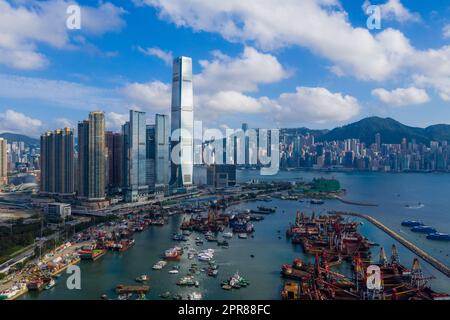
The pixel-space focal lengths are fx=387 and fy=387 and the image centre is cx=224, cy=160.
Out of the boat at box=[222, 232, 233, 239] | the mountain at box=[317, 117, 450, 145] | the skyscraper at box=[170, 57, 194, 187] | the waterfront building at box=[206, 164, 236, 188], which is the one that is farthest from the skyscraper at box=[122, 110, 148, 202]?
the mountain at box=[317, 117, 450, 145]

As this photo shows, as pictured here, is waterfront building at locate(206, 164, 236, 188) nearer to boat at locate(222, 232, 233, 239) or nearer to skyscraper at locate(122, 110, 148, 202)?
skyscraper at locate(122, 110, 148, 202)

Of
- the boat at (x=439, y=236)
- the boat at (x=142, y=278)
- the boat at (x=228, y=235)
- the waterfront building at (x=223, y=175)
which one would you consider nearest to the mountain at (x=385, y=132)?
the waterfront building at (x=223, y=175)

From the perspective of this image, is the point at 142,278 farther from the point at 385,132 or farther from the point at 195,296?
the point at 385,132

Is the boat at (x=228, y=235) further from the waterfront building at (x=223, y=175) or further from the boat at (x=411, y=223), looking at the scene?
the waterfront building at (x=223, y=175)

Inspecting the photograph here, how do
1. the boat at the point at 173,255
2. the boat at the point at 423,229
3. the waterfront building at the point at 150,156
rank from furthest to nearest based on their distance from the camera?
1. the waterfront building at the point at 150,156
2. the boat at the point at 423,229
3. the boat at the point at 173,255
